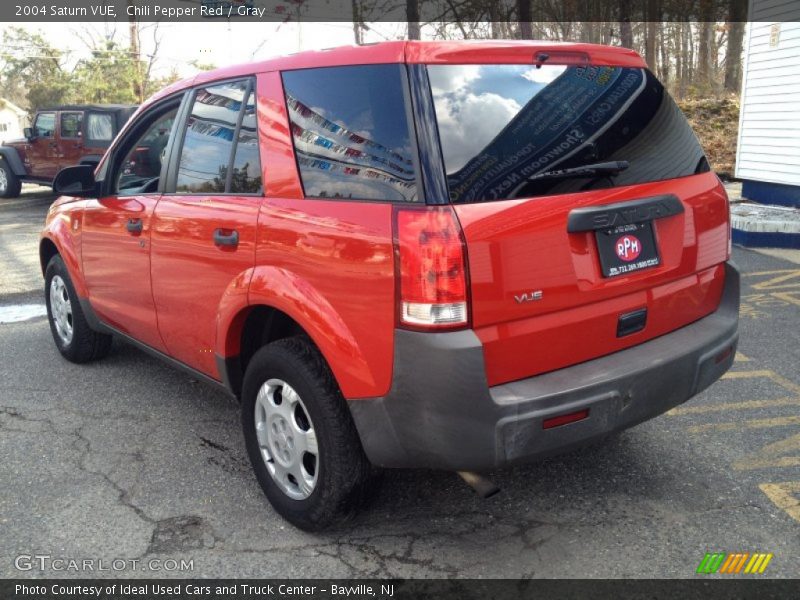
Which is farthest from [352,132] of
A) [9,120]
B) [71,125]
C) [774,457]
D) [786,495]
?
[9,120]

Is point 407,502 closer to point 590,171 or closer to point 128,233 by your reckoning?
point 590,171

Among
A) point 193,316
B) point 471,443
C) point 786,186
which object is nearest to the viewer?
point 471,443

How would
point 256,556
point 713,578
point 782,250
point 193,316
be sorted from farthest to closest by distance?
point 782,250 < point 193,316 < point 256,556 < point 713,578

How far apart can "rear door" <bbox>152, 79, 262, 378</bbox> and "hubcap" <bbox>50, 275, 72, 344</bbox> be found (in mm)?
1621

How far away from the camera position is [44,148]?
50.9 feet

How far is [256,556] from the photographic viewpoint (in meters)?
2.77

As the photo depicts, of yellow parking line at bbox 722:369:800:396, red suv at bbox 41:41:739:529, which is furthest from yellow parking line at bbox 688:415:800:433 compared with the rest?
red suv at bbox 41:41:739:529

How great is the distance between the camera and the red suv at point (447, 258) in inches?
91.4

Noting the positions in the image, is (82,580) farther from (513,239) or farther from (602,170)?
(602,170)

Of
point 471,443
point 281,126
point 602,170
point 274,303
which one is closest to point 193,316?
point 274,303

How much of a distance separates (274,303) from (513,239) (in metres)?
0.97

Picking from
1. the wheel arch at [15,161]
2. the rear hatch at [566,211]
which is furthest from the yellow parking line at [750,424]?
the wheel arch at [15,161]

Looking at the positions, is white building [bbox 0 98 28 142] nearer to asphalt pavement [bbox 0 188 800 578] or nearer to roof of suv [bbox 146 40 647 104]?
asphalt pavement [bbox 0 188 800 578]

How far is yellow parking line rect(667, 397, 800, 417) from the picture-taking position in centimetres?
395
